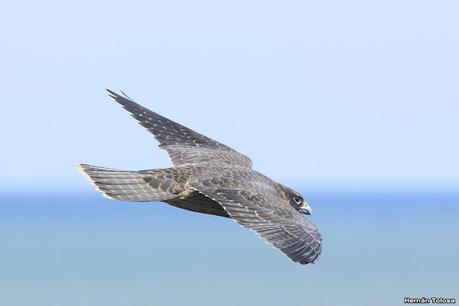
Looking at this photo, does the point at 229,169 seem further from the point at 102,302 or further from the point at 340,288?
the point at 340,288

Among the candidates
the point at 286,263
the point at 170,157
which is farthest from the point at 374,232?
the point at 170,157

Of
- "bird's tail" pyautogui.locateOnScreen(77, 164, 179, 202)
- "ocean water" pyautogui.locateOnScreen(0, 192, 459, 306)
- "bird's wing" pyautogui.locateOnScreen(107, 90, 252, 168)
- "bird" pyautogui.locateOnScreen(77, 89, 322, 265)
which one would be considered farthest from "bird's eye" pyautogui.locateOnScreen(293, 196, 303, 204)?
"ocean water" pyautogui.locateOnScreen(0, 192, 459, 306)

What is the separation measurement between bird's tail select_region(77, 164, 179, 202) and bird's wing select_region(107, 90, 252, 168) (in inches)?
67.9


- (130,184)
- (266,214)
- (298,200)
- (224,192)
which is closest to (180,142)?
(298,200)

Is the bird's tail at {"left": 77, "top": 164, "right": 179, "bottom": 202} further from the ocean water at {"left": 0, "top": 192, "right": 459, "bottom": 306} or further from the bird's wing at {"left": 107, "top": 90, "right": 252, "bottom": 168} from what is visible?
the ocean water at {"left": 0, "top": 192, "right": 459, "bottom": 306}

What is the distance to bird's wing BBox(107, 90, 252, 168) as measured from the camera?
19.7 m

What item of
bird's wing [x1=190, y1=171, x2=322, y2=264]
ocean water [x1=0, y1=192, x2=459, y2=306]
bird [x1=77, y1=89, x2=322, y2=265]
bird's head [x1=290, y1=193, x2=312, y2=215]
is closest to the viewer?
bird's wing [x1=190, y1=171, x2=322, y2=264]

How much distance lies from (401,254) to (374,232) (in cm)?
3199

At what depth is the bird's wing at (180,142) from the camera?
19672 millimetres

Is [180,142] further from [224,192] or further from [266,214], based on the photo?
[266,214]

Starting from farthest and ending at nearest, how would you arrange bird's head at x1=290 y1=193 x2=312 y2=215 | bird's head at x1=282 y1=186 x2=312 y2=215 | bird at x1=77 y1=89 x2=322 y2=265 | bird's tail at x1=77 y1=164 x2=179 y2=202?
bird's head at x1=290 y1=193 x2=312 y2=215 → bird's head at x1=282 y1=186 x2=312 y2=215 → bird's tail at x1=77 y1=164 x2=179 y2=202 → bird at x1=77 y1=89 x2=322 y2=265

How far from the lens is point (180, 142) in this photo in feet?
66.5

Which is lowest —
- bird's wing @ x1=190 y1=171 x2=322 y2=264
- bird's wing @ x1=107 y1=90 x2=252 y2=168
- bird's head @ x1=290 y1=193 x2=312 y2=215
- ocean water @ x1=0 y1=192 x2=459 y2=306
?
bird's wing @ x1=190 y1=171 x2=322 y2=264

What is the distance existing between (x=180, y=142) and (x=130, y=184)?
106 inches
